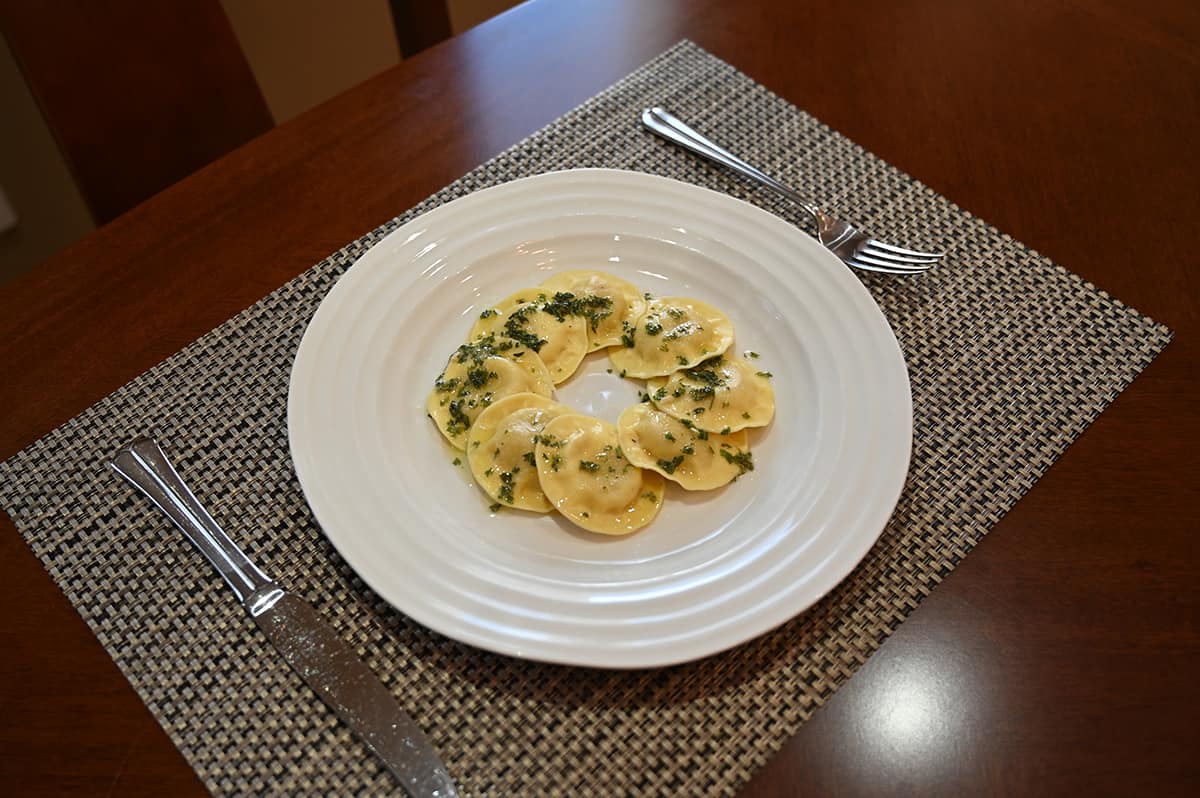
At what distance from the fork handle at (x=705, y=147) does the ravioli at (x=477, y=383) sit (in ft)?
1.82

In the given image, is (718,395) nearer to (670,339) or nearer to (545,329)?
(670,339)

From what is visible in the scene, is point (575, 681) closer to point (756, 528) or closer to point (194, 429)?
point (756, 528)

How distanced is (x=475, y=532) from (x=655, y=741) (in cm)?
33

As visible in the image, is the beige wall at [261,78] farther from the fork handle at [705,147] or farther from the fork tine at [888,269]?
the fork tine at [888,269]

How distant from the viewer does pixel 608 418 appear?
127 centimetres

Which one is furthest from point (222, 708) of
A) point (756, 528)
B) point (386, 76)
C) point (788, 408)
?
point (386, 76)

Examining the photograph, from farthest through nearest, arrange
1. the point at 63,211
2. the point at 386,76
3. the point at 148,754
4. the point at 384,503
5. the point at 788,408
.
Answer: the point at 63,211, the point at 386,76, the point at 788,408, the point at 384,503, the point at 148,754

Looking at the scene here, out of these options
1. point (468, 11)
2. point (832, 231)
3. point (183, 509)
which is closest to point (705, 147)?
point (832, 231)

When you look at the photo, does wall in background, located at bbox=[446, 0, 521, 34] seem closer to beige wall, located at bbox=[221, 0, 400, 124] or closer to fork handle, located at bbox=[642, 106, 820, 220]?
beige wall, located at bbox=[221, 0, 400, 124]

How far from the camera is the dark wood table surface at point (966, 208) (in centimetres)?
100

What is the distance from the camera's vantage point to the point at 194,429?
1254 millimetres

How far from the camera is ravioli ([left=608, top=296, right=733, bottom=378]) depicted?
1.27 meters

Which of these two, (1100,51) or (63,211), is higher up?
(63,211)

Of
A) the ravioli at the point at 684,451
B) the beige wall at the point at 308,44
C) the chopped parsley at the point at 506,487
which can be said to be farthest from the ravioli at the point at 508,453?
the beige wall at the point at 308,44
